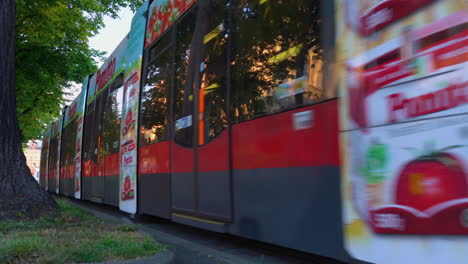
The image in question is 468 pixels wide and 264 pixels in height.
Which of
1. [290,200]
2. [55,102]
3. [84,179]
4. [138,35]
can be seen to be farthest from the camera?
→ [55,102]

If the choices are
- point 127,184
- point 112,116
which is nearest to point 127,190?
point 127,184

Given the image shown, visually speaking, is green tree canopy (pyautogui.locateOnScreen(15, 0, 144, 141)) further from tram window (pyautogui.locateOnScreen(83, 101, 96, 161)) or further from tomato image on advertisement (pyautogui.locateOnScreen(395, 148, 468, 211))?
tomato image on advertisement (pyautogui.locateOnScreen(395, 148, 468, 211))

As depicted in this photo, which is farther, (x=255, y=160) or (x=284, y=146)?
(x=255, y=160)

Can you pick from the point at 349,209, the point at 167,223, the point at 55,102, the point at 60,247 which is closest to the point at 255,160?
the point at 349,209

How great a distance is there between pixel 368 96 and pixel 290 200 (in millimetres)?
1183

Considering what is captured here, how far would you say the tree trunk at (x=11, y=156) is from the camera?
588 cm

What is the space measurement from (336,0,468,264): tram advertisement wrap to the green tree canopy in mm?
12675

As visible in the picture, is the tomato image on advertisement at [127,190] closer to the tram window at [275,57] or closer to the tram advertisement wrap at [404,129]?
the tram window at [275,57]

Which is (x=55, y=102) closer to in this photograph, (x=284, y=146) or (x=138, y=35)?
(x=138, y=35)

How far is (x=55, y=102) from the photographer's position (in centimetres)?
2084

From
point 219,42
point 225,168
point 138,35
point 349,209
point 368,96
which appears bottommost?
point 349,209

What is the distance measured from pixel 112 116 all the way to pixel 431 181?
25.3ft

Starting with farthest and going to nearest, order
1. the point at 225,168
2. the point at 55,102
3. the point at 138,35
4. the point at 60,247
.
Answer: the point at 55,102 < the point at 138,35 < the point at 225,168 < the point at 60,247

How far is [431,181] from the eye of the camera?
7.68ft
